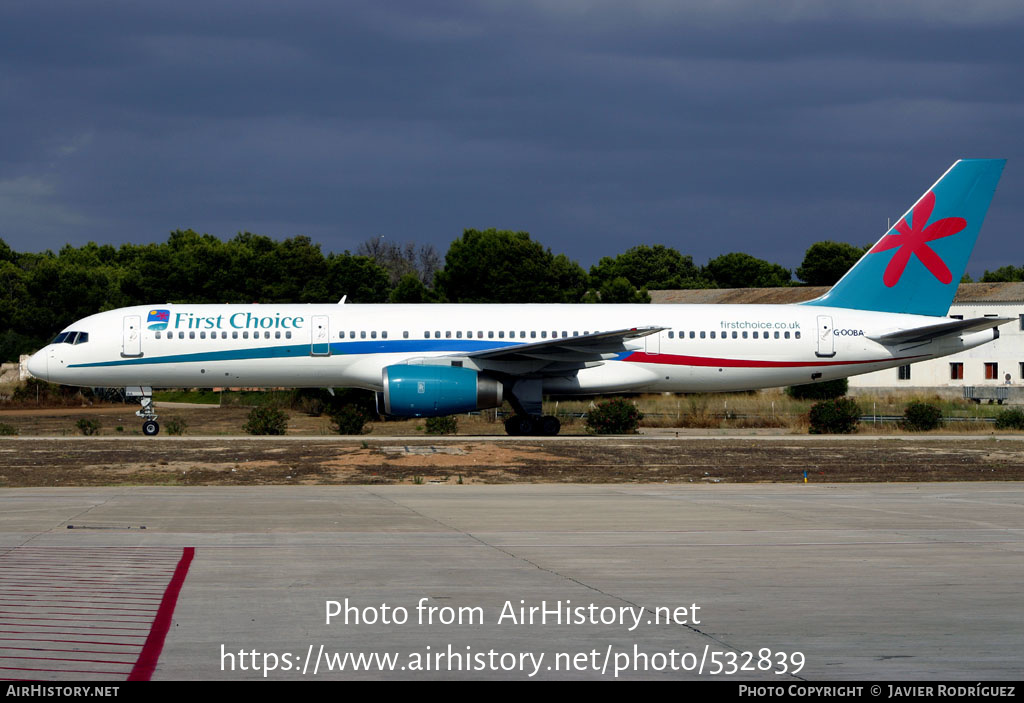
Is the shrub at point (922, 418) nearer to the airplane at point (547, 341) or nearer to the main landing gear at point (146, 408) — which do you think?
the airplane at point (547, 341)

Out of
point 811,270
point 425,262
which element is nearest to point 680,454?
point 811,270

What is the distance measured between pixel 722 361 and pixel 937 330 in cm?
615

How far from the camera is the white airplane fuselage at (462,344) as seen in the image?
31891 millimetres

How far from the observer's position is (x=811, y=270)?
111438 mm

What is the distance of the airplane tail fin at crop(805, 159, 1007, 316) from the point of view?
33.7 metres

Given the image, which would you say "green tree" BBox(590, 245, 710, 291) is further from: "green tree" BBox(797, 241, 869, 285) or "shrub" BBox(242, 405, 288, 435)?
"shrub" BBox(242, 405, 288, 435)

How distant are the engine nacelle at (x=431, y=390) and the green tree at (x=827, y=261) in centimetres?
8319

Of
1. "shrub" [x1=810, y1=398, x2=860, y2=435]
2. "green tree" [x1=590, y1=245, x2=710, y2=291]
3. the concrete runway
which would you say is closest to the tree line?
"green tree" [x1=590, y1=245, x2=710, y2=291]

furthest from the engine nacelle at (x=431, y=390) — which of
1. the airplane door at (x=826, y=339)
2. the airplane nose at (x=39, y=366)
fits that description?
the airplane door at (x=826, y=339)

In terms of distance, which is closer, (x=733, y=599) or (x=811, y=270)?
(x=733, y=599)

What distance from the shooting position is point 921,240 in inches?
1331

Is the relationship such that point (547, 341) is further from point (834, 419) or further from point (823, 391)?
point (823, 391)
